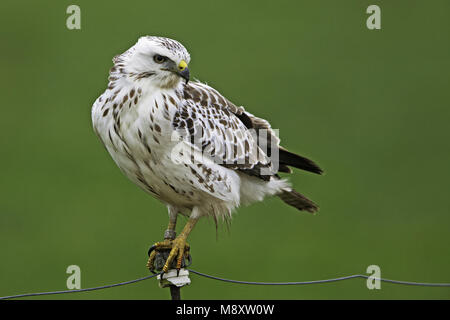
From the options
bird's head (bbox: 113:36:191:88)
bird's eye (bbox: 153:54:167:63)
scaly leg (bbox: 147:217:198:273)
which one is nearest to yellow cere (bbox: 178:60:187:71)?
bird's head (bbox: 113:36:191:88)

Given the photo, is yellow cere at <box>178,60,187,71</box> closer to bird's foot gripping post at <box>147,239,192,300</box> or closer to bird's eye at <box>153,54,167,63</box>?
bird's eye at <box>153,54,167,63</box>

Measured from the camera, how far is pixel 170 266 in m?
6.03

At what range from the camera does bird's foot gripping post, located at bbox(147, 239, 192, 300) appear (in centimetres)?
574

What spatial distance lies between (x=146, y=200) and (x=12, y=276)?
1.98 metres

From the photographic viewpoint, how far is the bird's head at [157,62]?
605cm

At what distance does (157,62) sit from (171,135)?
49 cm

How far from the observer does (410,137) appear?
13570mm

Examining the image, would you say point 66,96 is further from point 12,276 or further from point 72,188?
point 12,276

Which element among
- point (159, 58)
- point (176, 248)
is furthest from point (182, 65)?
point (176, 248)

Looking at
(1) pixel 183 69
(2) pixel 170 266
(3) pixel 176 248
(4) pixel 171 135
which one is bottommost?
(2) pixel 170 266

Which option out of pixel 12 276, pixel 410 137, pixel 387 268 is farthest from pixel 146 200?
pixel 410 137

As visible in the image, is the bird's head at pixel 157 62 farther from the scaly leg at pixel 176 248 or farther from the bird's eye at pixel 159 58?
the scaly leg at pixel 176 248

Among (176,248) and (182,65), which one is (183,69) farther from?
(176,248)

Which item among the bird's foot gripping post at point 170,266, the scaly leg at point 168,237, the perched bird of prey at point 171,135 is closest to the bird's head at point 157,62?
the perched bird of prey at point 171,135
